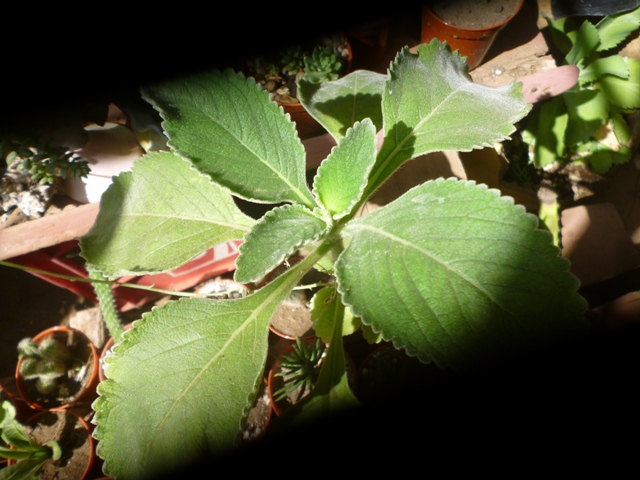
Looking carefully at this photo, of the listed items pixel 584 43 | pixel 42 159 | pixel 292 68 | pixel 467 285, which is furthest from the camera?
pixel 584 43

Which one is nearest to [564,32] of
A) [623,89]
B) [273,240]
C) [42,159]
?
[623,89]

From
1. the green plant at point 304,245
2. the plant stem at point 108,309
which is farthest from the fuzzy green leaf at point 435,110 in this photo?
the plant stem at point 108,309

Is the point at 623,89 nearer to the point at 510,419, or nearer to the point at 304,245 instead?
the point at 510,419

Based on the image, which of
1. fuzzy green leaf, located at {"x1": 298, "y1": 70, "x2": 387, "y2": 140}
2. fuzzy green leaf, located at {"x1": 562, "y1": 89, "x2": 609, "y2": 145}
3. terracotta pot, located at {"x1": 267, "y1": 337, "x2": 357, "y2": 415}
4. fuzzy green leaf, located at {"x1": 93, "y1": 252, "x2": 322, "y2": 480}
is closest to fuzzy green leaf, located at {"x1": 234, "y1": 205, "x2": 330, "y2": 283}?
fuzzy green leaf, located at {"x1": 93, "y1": 252, "x2": 322, "y2": 480}

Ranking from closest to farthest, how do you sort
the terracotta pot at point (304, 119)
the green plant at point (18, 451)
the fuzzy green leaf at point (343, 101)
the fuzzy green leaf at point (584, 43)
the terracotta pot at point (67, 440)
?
the fuzzy green leaf at point (343, 101) < the green plant at point (18, 451) < the terracotta pot at point (67, 440) < the terracotta pot at point (304, 119) < the fuzzy green leaf at point (584, 43)

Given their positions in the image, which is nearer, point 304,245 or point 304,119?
point 304,245

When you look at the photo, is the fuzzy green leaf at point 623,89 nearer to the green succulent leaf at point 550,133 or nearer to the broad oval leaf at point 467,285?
the green succulent leaf at point 550,133

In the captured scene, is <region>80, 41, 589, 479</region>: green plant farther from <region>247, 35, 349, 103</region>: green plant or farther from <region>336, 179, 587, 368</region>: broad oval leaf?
<region>247, 35, 349, 103</region>: green plant
